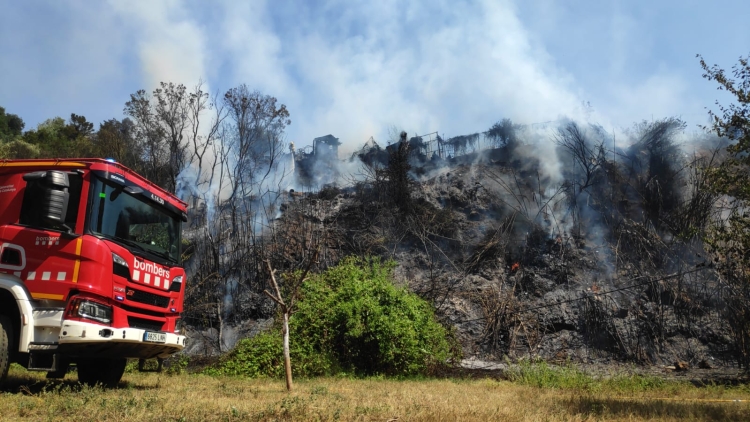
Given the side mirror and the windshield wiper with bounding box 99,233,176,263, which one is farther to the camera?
the windshield wiper with bounding box 99,233,176,263

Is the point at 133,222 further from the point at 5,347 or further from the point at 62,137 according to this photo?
the point at 62,137

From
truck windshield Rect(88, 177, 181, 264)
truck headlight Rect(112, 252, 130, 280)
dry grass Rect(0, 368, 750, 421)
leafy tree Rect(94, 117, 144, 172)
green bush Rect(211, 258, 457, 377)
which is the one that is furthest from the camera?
leafy tree Rect(94, 117, 144, 172)

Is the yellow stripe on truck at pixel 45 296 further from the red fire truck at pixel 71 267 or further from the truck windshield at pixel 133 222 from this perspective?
the truck windshield at pixel 133 222

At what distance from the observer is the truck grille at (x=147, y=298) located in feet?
26.8

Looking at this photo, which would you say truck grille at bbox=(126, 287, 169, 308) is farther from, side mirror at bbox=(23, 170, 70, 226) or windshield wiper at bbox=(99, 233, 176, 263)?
side mirror at bbox=(23, 170, 70, 226)

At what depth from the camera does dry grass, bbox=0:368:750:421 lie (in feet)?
20.5

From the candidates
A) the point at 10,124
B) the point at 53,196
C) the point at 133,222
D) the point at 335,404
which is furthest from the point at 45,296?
the point at 10,124

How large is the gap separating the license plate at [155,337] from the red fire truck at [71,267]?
2cm

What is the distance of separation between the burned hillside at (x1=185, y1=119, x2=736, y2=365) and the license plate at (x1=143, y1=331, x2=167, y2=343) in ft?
35.6

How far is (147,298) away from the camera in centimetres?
860

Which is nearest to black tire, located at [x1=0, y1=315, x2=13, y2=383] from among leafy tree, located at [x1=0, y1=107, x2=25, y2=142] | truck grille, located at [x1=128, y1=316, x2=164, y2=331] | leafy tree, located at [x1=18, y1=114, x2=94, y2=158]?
truck grille, located at [x1=128, y1=316, x2=164, y2=331]

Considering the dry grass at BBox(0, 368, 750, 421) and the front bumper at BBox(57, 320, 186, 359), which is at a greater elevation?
the front bumper at BBox(57, 320, 186, 359)

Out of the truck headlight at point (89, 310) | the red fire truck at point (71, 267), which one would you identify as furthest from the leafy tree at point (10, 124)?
the truck headlight at point (89, 310)

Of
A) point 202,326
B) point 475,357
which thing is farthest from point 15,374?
point 475,357
